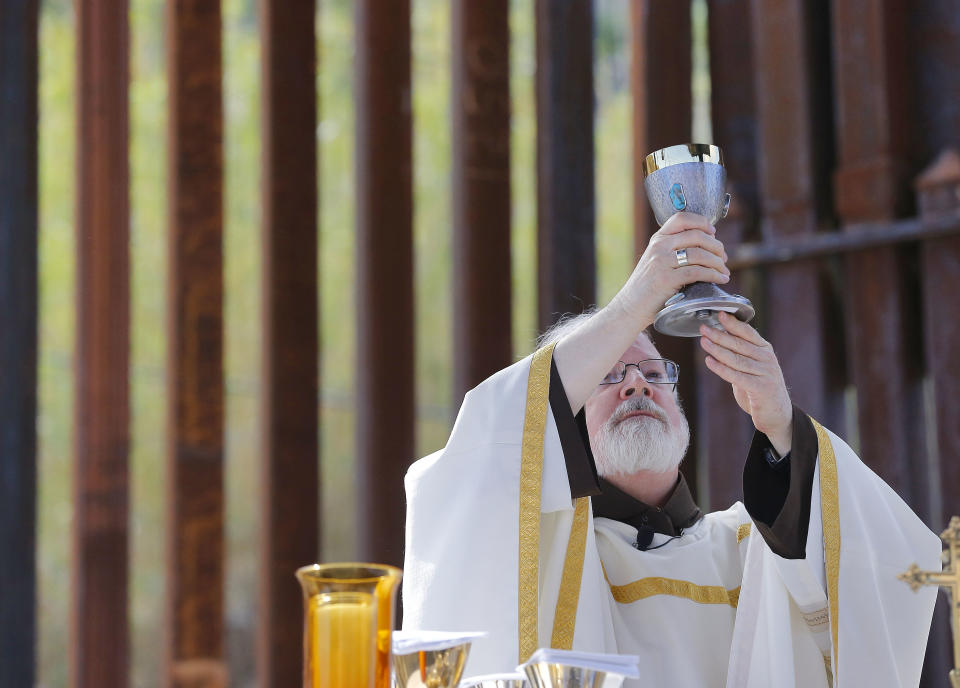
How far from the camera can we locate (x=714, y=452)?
3689 millimetres

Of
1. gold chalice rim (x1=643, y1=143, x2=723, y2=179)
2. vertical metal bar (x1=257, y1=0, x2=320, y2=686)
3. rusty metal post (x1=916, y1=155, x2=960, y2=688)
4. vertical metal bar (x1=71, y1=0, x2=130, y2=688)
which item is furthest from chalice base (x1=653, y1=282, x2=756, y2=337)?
vertical metal bar (x1=71, y1=0, x2=130, y2=688)

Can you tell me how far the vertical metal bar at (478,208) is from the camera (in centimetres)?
385

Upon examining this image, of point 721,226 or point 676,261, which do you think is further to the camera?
point 721,226

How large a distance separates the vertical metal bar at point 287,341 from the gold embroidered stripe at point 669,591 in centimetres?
141

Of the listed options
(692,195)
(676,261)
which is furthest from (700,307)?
A: (692,195)

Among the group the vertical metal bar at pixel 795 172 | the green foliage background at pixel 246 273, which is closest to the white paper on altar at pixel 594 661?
the vertical metal bar at pixel 795 172

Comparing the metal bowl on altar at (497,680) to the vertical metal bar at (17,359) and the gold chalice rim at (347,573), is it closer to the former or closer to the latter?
the gold chalice rim at (347,573)

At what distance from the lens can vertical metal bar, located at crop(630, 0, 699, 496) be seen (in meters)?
3.86

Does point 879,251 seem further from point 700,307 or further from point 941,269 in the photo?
point 700,307

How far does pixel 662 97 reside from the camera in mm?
3941

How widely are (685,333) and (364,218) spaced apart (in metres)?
1.82

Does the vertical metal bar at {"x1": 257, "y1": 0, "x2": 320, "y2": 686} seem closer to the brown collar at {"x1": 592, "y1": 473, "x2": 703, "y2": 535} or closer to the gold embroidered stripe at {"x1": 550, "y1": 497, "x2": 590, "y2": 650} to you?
the brown collar at {"x1": 592, "y1": 473, "x2": 703, "y2": 535}

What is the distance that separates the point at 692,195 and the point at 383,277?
1.89 meters

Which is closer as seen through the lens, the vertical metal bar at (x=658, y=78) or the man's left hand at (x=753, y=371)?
the man's left hand at (x=753, y=371)
